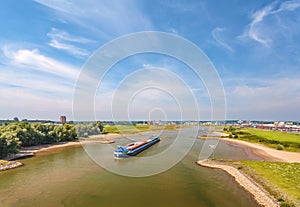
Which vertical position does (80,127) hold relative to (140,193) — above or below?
above

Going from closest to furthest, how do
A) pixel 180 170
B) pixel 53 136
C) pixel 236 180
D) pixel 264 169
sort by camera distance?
pixel 236 180
pixel 264 169
pixel 180 170
pixel 53 136

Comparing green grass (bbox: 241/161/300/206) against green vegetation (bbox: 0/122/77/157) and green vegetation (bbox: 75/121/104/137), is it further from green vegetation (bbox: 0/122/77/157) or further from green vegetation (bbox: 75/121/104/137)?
green vegetation (bbox: 75/121/104/137)

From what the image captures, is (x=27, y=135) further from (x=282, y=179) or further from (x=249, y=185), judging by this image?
(x=282, y=179)

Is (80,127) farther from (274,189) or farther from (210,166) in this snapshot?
(274,189)

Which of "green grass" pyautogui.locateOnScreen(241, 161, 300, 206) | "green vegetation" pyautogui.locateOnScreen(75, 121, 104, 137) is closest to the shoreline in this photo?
"green grass" pyautogui.locateOnScreen(241, 161, 300, 206)

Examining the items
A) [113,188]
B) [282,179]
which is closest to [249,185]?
[282,179]

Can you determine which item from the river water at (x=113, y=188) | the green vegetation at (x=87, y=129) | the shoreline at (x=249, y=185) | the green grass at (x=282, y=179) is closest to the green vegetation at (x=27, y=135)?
the river water at (x=113, y=188)

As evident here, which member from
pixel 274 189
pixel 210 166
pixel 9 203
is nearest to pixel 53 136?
pixel 9 203
